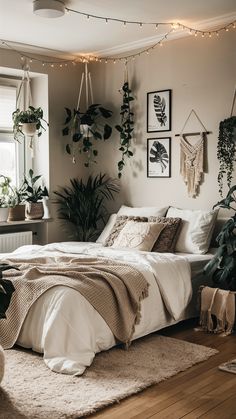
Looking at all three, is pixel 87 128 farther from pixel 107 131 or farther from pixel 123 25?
pixel 123 25

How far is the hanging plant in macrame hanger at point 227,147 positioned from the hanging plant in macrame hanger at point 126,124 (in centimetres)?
120

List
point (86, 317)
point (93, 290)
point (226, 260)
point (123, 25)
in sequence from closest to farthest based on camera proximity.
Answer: point (86, 317) < point (93, 290) < point (226, 260) < point (123, 25)

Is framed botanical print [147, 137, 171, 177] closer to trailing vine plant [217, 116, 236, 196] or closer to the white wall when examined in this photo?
the white wall

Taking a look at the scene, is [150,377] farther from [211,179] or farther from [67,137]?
[67,137]

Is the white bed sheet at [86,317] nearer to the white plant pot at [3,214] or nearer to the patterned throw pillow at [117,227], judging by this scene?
the patterned throw pillow at [117,227]

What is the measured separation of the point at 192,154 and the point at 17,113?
198cm

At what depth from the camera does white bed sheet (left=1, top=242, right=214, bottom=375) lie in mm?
3471

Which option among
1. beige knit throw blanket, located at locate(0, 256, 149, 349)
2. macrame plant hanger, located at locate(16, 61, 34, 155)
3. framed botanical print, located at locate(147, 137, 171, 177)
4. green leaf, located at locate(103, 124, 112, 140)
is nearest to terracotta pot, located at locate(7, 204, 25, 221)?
macrame plant hanger, located at locate(16, 61, 34, 155)

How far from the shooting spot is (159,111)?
18.3 ft

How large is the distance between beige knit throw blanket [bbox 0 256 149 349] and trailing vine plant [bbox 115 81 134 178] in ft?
6.99

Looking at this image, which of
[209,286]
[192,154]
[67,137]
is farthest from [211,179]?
[67,137]

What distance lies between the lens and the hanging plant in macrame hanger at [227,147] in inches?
192

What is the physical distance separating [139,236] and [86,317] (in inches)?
58.2

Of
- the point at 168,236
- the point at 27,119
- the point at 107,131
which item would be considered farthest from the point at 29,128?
the point at 168,236
